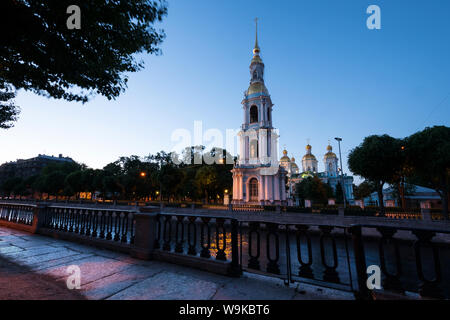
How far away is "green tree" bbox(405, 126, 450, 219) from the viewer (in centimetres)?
1745

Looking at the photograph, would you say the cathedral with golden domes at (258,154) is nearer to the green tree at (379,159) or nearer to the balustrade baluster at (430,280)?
the green tree at (379,159)

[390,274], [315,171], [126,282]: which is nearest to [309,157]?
[315,171]

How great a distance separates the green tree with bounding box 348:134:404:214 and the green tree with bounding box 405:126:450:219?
3.12 ft

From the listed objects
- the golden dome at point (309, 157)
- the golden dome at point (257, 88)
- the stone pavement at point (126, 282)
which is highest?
the golden dome at point (257, 88)

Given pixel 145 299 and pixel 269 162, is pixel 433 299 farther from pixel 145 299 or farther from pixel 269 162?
pixel 269 162

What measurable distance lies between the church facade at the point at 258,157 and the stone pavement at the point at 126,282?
27053mm

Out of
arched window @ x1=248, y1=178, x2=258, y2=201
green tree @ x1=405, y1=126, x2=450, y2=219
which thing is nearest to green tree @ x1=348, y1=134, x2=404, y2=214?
green tree @ x1=405, y1=126, x2=450, y2=219

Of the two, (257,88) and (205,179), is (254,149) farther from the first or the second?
(257,88)

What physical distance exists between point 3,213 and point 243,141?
3012 cm

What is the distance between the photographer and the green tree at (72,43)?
462 cm

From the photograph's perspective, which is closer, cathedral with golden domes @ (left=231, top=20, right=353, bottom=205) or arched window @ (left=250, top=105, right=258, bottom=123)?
cathedral with golden domes @ (left=231, top=20, right=353, bottom=205)

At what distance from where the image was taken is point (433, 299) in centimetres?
255

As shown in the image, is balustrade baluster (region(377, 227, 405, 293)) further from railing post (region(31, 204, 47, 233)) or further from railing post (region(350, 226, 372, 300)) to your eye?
railing post (region(31, 204, 47, 233))

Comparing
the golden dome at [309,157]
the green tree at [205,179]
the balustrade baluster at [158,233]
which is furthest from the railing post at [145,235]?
the golden dome at [309,157]
